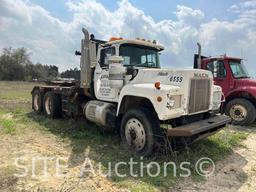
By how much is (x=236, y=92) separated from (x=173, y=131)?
573cm

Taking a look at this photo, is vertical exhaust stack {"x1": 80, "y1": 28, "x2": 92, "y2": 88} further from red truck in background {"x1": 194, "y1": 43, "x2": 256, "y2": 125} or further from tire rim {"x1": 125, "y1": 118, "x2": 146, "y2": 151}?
red truck in background {"x1": 194, "y1": 43, "x2": 256, "y2": 125}

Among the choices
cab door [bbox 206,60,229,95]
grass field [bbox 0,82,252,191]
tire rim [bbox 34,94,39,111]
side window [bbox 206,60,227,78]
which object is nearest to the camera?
grass field [bbox 0,82,252,191]

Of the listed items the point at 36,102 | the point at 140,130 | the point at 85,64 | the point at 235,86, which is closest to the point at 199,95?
the point at 140,130

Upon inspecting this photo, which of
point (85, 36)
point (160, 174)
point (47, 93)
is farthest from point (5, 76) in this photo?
point (160, 174)

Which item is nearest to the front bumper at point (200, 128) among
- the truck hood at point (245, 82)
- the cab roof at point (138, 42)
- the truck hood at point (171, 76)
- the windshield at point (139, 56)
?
the truck hood at point (171, 76)

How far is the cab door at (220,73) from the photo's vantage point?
10.4 metres

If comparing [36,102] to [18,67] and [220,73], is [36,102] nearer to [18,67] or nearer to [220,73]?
[220,73]

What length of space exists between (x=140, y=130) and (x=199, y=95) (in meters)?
1.53

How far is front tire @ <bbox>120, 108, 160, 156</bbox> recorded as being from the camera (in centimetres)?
576

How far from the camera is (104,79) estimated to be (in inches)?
297

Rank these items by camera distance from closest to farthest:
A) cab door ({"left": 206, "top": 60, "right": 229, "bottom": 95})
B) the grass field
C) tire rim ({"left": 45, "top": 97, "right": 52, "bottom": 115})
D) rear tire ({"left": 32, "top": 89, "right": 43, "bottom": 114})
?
the grass field < tire rim ({"left": 45, "top": 97, "right": 52, "bottom": 115}) < cab door ({"left": 206, "top": 60, "right": 229, "bottom": 95}) < rear tire ({"left": 32, "top": 89, "right": 43, "bottom": 114})

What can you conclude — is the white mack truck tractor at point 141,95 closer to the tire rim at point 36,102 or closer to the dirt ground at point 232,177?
the dirt ground at point 232,177

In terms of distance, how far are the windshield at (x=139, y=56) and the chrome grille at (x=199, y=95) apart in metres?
1.81

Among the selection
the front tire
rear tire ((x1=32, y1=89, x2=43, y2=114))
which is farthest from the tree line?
the front tire
